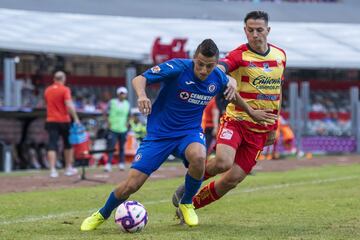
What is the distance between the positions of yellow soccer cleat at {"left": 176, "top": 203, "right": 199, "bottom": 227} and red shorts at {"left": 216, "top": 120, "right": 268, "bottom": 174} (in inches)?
31.7

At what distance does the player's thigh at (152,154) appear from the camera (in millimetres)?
8898

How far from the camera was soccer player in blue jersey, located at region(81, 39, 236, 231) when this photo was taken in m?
8.86

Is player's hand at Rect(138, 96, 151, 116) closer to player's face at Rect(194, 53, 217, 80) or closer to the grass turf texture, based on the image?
player's face at Rect(194, 53, 217, 80)

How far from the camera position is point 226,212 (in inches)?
442

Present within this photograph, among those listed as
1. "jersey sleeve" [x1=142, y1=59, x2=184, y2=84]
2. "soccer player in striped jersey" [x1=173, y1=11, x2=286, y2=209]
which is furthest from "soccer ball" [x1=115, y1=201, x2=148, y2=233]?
"jersey sleeve" [x1=142, y1=59, x2=184, y2=84]

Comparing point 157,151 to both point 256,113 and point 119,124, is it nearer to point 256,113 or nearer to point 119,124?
point 256,113

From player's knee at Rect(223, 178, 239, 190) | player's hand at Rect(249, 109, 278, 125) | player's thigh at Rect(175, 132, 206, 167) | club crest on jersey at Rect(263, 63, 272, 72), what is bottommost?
player's knee at Rect(223, 178, 239, 190)

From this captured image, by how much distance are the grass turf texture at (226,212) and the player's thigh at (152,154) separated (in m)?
0.65

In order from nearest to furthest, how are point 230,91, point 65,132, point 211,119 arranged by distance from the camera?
point 230,91
point 65,132
point 211,119

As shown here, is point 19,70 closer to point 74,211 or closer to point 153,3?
point 153,3

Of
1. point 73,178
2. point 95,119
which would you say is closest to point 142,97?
point 73,178

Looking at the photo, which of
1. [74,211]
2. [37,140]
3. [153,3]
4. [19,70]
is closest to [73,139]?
[37,140]

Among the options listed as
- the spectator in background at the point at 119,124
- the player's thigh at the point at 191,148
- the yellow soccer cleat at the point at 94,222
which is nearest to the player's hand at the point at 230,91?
the player's thigh at the point at 191,148

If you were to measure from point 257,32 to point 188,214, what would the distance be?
215 centimetres
